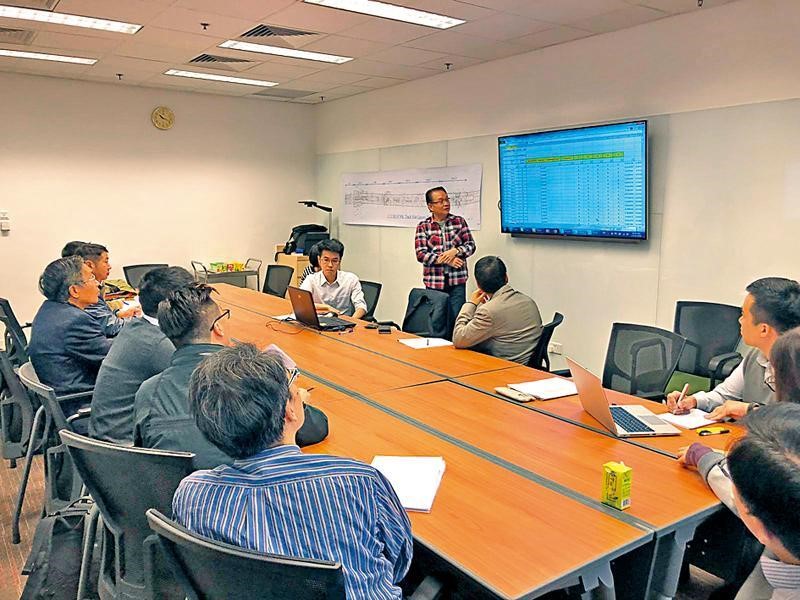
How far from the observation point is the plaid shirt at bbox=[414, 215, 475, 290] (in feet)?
18.3

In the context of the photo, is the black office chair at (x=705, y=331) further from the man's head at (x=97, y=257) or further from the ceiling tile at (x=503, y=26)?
the man's head at (x=97, y=257)

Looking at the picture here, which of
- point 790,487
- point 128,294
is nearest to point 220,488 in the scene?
point 790,487

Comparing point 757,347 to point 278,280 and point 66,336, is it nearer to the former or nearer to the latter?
point 66,336

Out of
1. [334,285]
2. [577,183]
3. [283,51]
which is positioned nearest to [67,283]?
[334,285]

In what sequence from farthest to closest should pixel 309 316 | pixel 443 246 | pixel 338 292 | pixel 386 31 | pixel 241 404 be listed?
pixel 443 246, pixel 338 292, pixel 386 31, pixel 309 316, pixel 241 404

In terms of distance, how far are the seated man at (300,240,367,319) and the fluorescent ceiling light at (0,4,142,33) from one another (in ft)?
6.87

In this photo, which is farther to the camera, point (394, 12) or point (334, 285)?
point (334, 285)

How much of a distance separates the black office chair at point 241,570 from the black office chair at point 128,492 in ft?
1.31

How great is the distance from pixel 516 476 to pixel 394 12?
3346 millimetres

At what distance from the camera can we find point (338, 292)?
196 inches

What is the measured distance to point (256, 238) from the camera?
8008 millimetres

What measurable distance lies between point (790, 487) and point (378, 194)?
6.28m

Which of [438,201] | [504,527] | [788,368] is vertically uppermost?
[438,201]

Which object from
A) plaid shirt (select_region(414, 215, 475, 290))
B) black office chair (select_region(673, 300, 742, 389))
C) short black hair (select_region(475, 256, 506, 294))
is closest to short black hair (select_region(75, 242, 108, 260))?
plaid shirt (select_region(414, 215, 475, 290))
